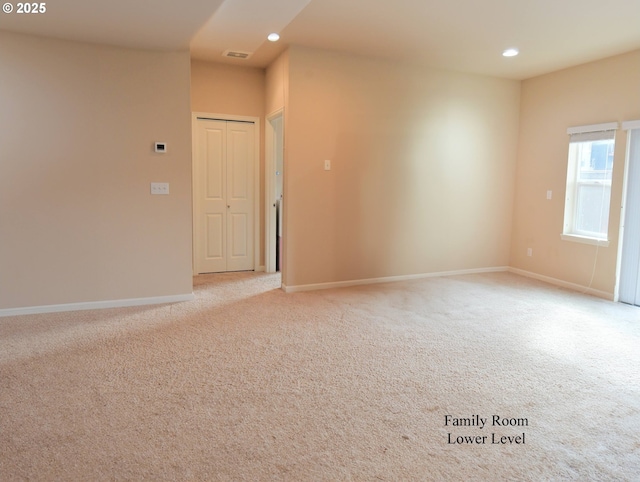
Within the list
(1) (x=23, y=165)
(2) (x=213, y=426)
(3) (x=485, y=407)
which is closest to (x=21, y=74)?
(1) (x=23, y=165)

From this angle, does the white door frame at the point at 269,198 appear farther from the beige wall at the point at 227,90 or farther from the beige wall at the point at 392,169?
the beige wall at the point at 392,169

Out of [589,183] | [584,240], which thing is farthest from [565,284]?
[589,183]

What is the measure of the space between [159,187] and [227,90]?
185cm

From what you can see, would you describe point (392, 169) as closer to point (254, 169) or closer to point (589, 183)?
point (254, 169)

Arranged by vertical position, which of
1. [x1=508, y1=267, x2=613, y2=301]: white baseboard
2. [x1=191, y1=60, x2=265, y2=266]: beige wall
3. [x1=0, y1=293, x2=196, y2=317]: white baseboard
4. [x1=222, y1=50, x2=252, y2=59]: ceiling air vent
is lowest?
[x1=0, y1=293, x2=196, y2=317]: white baseboard

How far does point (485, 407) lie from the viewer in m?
2.59

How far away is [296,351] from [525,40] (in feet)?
12.4

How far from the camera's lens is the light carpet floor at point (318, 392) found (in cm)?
208

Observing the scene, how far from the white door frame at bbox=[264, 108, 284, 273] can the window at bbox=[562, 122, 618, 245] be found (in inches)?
146

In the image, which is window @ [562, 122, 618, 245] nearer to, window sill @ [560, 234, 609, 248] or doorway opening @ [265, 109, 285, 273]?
window sill @ [560, 234, 609, 248]

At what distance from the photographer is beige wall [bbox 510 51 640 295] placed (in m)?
4.89

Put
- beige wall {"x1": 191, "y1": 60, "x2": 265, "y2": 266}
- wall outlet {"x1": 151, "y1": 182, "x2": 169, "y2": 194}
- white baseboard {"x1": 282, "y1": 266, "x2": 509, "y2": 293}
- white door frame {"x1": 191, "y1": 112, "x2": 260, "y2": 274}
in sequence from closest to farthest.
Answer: wall outlet {"x1": 151, "y1": 182, "x2": 169, "y2": 194}
white baseboard {"x1": 282, "y1": 266, "x2": 509, "y2": 293}
beige wall {"x1": 191, "y1": 60, "x2": 265, "y2": 266}
white door frame {"x1": 191, "y1": 112, "x2": 260, "y2": 274}

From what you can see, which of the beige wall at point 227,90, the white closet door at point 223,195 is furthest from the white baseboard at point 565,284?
the beige wall at point 227,90

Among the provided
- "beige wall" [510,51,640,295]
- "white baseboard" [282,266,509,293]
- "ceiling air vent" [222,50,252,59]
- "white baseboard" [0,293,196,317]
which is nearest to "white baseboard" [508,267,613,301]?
"beige wall" [510,51,640,295]
